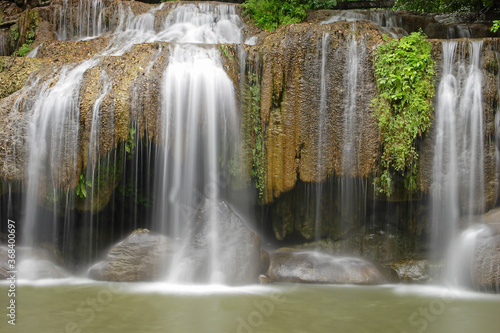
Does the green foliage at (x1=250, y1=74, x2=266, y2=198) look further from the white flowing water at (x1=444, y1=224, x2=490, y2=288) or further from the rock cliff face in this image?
the white flowing water at (x1=444, y1=224, x2=490, y2=288)

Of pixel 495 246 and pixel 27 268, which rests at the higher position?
pixel 495 246

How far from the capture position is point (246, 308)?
6652mm

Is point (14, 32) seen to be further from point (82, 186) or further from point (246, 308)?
point (246, 308)

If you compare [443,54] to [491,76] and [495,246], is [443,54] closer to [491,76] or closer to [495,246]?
[491,76]

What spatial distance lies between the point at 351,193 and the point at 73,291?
5.33m

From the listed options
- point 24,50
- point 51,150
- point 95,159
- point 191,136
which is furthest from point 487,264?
point 24,50

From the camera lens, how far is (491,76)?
8898 mm

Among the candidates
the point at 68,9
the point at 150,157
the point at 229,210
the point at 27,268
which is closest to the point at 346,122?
the point at 229,210

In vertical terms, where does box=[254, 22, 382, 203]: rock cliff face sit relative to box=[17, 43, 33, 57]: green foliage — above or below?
below

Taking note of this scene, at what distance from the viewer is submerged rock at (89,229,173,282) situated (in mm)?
8359

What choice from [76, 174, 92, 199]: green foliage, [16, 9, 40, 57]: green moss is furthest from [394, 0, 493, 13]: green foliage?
[16, 9, 40, 57]: green moss

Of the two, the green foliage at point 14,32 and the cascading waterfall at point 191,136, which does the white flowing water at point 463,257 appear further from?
the green foliage at point 14,32

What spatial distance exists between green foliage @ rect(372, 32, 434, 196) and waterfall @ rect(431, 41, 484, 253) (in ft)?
1.22

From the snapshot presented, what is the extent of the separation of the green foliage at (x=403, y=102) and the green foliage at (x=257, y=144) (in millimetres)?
2258
